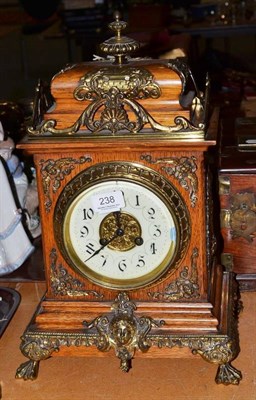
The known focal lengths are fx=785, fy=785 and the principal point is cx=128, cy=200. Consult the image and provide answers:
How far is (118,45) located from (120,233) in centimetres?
27

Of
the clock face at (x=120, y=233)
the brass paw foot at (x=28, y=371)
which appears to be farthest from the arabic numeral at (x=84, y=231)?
the brass paw foot at (x=28, y=371)

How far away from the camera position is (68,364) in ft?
4.13

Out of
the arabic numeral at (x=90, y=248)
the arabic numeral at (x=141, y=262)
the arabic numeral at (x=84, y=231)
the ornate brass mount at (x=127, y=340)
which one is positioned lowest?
the ornate brass mount at (x=127, y=340)

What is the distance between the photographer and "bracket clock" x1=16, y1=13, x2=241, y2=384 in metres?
1.09

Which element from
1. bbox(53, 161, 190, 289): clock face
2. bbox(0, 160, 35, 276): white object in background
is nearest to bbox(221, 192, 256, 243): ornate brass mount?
bbox(53, 161, 190, 289): clock face

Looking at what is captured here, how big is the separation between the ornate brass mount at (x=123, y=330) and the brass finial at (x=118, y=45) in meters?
0.35

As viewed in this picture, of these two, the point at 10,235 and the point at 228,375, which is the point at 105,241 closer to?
the point at 228,375

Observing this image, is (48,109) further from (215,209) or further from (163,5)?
(163,5)

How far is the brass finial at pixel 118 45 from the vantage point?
1.12m

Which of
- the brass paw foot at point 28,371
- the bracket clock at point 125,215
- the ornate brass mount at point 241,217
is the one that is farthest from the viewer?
the ornate brass mount at point 241,217

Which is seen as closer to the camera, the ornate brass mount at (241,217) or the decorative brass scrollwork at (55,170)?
the decorative brass scrollwork at (55,170)

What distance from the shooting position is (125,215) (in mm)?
1136

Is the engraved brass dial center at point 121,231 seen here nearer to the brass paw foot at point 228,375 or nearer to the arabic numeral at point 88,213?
the arabic numeral at point 88,213

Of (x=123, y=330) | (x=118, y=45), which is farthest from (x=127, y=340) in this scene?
(x=118, y=45)
